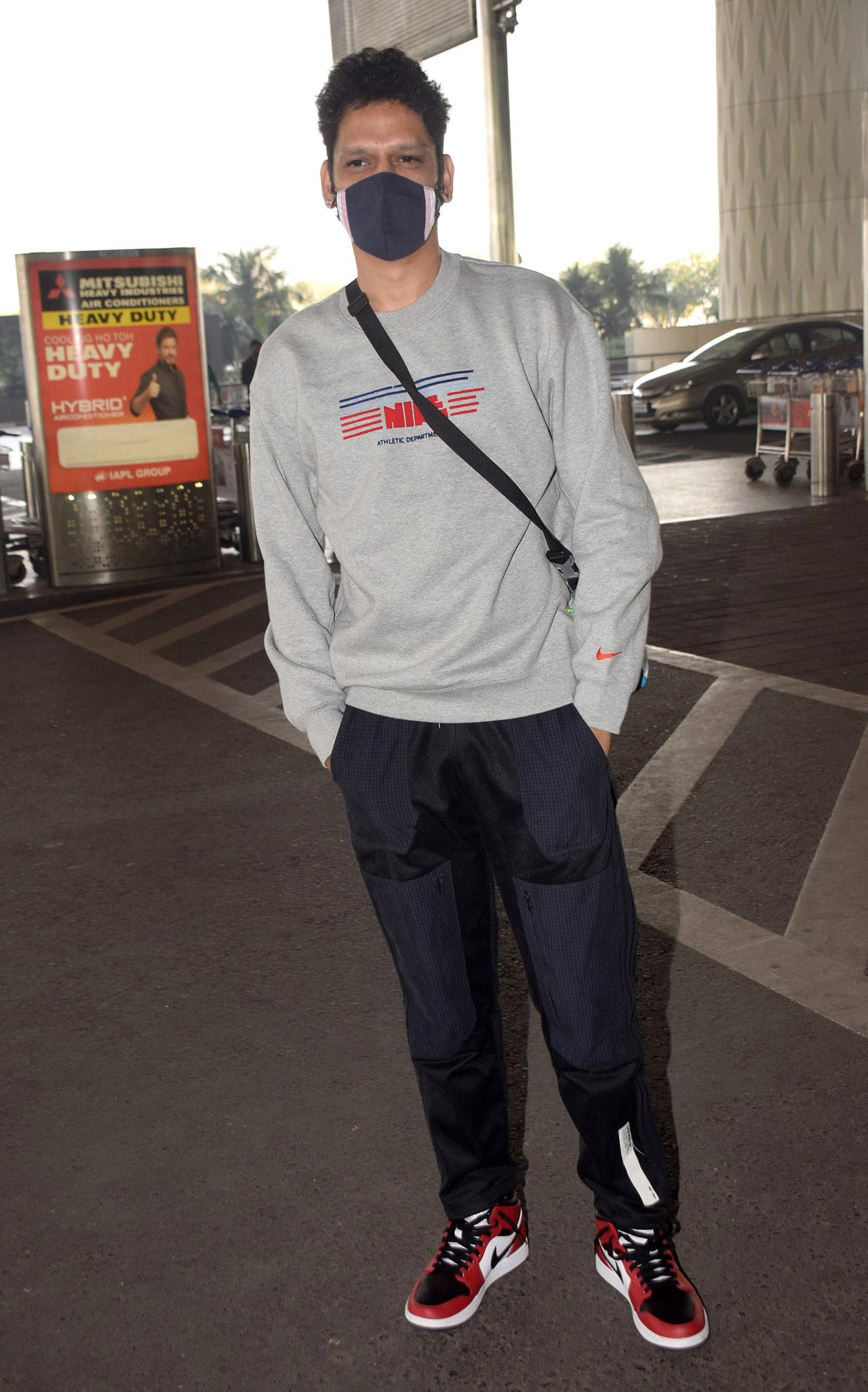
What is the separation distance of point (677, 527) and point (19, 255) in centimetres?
583

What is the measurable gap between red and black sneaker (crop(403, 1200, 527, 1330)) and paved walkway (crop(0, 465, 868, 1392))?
0.04 m

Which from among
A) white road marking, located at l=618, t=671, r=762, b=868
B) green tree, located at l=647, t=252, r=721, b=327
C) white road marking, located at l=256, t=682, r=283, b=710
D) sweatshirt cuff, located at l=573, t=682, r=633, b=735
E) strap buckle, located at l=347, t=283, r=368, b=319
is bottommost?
white road marking, located at l=618, t=671, r=762, b=868

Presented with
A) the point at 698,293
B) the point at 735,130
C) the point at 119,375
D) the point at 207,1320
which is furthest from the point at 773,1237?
the point at 698,293

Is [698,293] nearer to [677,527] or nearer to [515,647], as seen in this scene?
[677,527]

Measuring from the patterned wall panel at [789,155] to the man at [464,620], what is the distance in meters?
38.0

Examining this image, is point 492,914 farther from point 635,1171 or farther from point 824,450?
point 824,450

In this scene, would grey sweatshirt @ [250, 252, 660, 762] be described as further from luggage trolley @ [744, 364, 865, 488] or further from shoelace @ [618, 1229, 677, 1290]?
luggage trolley @ [744, 364, 865, 488]

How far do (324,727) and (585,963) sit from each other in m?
0.61

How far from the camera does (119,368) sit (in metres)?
10.8

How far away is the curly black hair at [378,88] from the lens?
2.23 metres

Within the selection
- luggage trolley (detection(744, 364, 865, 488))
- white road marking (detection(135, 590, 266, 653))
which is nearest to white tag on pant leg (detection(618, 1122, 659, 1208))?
white road marking (detection(135, 590, 266, 653))

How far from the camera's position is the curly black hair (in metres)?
2.23

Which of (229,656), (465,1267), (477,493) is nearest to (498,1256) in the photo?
(465,1267)

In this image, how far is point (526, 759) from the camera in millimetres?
2262
